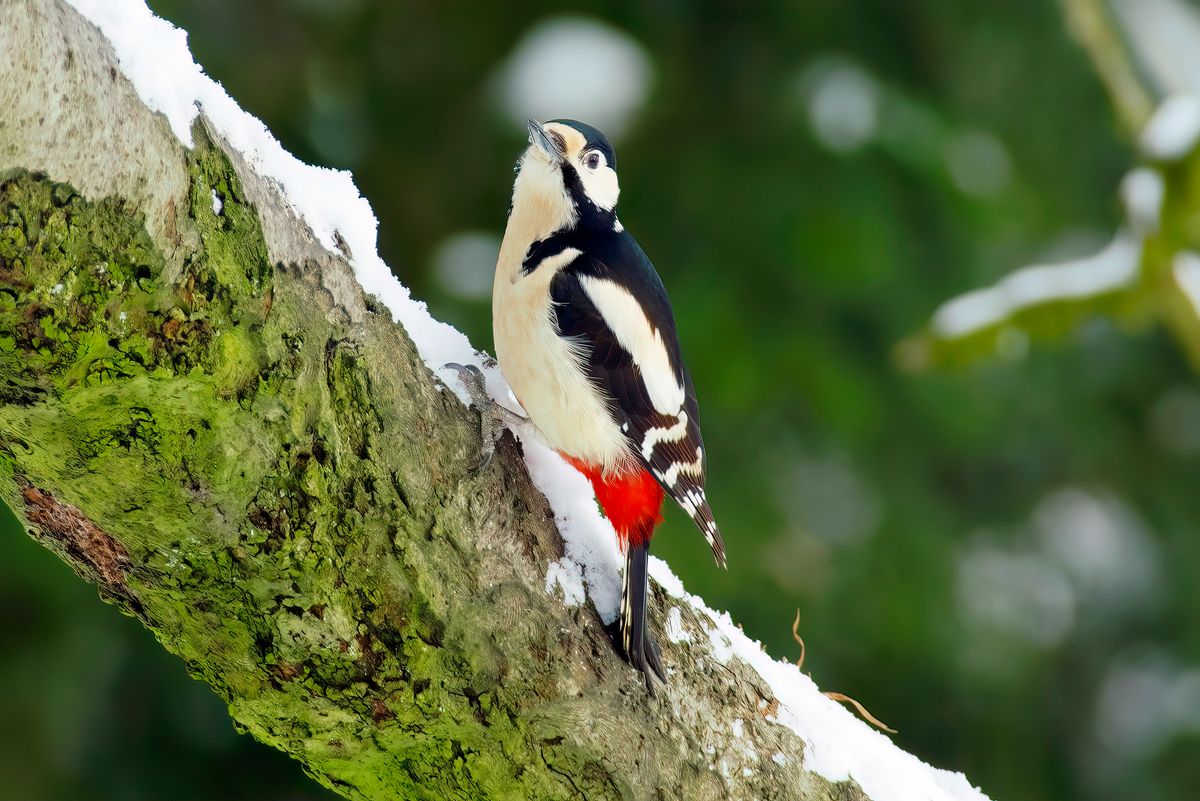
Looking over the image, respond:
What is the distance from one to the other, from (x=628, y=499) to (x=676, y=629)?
11.1 inches

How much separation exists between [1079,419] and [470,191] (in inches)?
127

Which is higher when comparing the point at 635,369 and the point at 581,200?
the point at 581,200

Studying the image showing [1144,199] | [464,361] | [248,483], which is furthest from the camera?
→ [1144,199]

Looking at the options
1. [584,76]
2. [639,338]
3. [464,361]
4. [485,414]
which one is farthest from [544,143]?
[584,76]

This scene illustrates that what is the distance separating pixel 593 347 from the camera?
249 cm

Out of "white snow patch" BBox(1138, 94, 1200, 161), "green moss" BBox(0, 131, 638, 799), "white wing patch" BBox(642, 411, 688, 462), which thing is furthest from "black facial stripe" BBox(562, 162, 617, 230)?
"white snow patch" BBox(1138, 94, 1200, 161)

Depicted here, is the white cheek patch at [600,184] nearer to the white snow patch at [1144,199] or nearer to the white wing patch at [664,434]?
the white wing patch at [664,434]

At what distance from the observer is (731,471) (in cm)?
504

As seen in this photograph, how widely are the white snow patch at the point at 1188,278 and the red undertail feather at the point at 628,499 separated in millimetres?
1178

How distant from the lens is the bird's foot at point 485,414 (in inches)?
79.1

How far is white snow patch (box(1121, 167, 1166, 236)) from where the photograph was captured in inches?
95.7

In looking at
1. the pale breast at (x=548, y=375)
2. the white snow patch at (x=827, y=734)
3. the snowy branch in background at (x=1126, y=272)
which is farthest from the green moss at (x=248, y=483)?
the snowy branch in background at (x=1126, y=272)

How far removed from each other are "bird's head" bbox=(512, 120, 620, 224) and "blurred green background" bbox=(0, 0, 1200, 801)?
80.5 inches

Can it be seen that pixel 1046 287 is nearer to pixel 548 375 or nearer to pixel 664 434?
pixel 664 434
